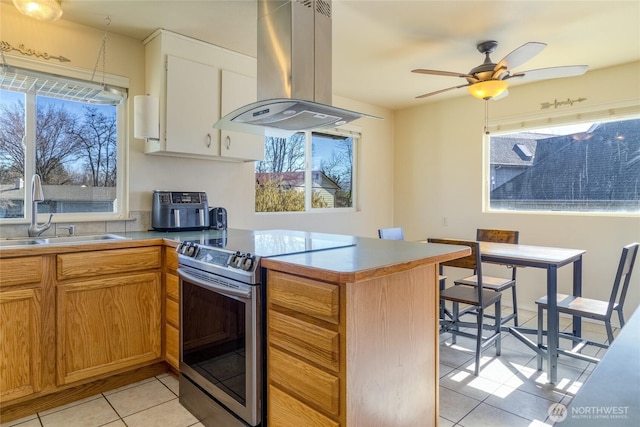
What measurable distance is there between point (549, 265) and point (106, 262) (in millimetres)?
2721

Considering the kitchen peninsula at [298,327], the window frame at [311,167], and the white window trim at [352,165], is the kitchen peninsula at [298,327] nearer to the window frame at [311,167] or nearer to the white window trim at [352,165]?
the window frame at [311,167]

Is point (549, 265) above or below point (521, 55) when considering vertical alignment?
below

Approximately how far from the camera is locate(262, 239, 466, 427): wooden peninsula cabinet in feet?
4.13

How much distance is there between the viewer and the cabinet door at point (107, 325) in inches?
80.0

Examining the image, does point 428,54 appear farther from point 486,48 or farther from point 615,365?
point 615,365

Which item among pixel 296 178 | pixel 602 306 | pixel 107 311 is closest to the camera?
pixel 107 311

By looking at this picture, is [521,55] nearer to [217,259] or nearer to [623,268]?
[623,268]

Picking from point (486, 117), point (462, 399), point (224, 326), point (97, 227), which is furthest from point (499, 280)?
point (97, 227)

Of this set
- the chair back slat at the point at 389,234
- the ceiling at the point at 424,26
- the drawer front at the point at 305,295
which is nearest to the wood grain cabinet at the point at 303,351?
the drawer front at the point at 305,295

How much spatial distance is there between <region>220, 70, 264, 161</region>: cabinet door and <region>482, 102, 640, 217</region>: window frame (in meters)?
2.65

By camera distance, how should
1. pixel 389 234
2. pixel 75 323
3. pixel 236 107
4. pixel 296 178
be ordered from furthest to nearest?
pixel 296 178 < pixel 389 234 < pixel 236 107 < pixel 75 323

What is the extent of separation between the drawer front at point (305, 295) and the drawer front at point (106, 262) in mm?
1171

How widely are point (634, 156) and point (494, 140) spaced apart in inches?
49.8

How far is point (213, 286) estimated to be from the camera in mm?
1756
